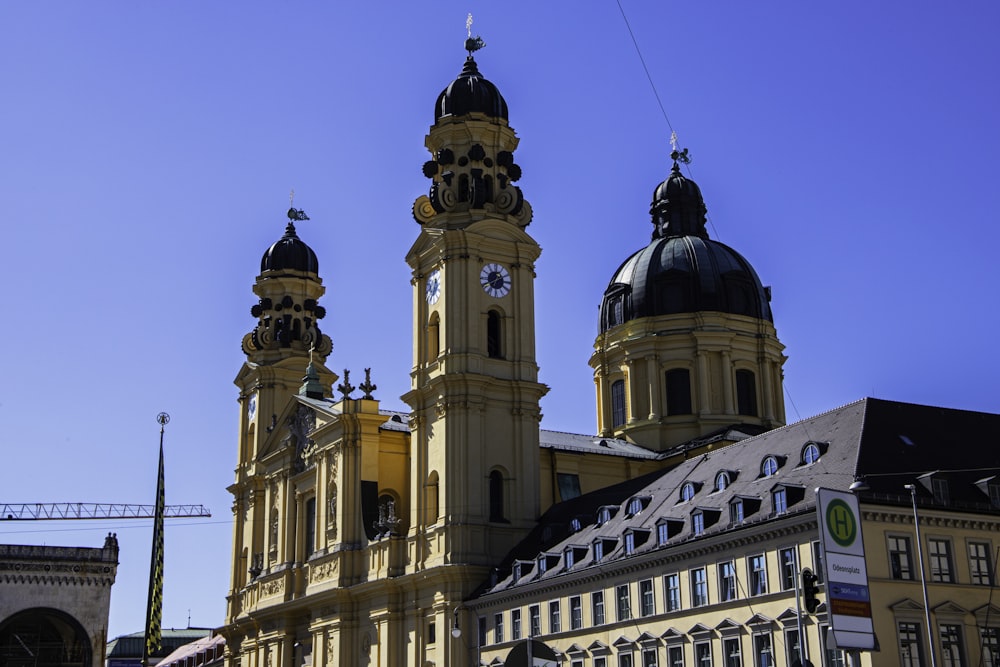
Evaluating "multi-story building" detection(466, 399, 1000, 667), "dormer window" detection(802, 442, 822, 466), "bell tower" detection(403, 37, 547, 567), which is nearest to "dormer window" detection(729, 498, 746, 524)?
"multi-story building" detection(466, 399, 1000, 667)

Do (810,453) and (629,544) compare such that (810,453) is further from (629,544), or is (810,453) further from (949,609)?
(629,544)

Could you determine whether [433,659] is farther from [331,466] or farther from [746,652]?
[746,652]

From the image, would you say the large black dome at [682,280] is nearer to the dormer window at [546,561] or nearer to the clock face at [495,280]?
the clock face at [495,280]

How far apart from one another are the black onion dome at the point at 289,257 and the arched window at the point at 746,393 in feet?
105

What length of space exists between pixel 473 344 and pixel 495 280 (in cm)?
412

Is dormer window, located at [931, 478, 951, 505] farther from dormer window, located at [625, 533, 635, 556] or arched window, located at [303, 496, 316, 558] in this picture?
arched window, located at [303, 496, 316, 558]

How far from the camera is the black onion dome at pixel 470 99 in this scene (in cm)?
7512

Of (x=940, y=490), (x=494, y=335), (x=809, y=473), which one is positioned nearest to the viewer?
(x=940, y=490)

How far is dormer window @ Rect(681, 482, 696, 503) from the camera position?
183 feet

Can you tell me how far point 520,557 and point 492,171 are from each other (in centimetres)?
2217

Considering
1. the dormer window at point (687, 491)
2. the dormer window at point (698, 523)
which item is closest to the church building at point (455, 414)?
the dormer window at point (687, 491)

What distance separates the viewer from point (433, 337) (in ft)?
237

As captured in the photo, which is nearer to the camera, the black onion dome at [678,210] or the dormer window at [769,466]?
the dormer window at [769,466]

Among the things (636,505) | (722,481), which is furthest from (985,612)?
(636,505)
